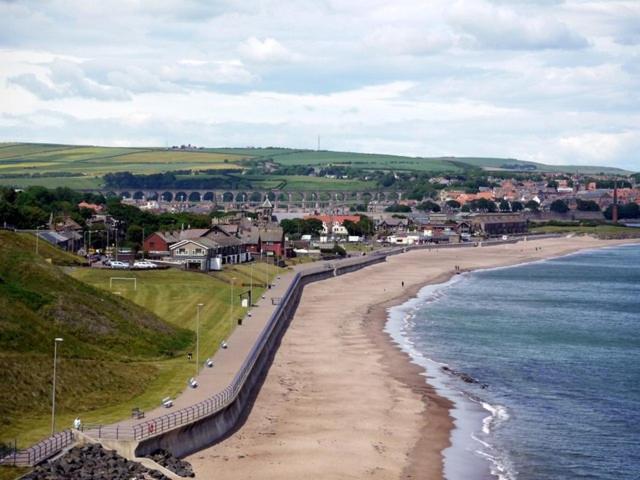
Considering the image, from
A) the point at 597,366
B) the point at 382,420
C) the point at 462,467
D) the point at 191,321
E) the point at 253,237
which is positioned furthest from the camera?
the point at 253,237

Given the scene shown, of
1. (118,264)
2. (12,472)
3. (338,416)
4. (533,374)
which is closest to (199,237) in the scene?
(118,264)

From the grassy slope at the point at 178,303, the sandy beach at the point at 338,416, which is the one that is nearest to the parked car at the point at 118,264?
the grassy slope at the point at 178,303

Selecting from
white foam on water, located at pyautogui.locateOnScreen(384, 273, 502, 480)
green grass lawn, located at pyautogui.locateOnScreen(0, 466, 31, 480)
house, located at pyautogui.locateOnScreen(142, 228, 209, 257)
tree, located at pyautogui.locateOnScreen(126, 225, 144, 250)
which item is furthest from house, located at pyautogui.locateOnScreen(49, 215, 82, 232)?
green grass lawn, located at pyautogui.locateOnScreen(0, 466, 31, 480)

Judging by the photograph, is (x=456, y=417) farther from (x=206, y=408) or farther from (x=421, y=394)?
(x=206, y=408)

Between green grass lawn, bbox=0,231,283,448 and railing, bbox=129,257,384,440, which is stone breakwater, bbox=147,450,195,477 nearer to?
railing, bbox=129,257,384,440

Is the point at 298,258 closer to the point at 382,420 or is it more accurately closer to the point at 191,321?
the point at 191,321

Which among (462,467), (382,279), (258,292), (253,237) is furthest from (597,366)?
(253,237)
